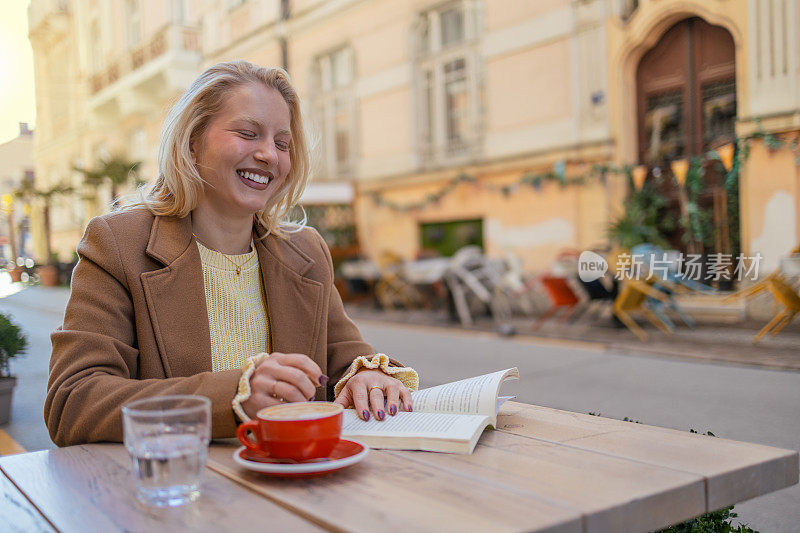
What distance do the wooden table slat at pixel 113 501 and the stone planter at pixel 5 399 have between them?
11.0 feet

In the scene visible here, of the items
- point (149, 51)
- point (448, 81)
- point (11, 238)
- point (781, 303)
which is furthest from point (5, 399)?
point (149, 51)

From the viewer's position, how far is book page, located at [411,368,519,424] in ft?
4.33

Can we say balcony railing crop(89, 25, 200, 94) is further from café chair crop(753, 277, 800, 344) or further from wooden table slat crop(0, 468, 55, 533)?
wooden table slat crop(0, 468, 55, 533)

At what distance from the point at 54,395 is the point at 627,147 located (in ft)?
→ 25.1

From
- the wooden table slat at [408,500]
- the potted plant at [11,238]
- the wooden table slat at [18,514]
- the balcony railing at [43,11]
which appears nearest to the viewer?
the wooden table slat at [408,500]

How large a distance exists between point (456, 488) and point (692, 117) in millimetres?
7611

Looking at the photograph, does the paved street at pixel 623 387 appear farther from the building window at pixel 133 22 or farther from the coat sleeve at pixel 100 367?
the building window at pixel 133 22

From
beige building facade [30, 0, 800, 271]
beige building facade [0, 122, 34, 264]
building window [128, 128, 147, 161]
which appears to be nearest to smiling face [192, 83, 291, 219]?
beige building facade [30, 0, 800, 271]

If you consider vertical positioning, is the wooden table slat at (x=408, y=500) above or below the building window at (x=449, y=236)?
→ below

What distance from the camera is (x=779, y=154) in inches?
264

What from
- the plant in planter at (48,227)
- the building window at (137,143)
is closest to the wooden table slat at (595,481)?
the plant in planter at (48,227)

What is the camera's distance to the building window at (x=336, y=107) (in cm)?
1238

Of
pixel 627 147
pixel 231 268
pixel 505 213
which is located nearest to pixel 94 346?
pixel 231 268

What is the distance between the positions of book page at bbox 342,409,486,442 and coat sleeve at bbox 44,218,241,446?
225 mm
